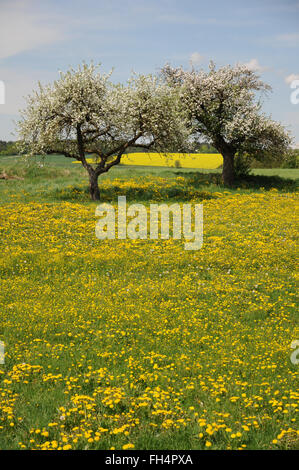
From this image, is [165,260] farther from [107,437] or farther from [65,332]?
[107,437]

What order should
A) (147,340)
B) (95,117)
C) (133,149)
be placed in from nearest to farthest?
(147,340) → (95,117) → (133,149)

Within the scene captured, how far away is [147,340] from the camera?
33.7ft

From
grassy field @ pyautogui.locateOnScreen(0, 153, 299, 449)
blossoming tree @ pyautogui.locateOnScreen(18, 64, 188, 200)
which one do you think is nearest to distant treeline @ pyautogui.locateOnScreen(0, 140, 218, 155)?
blossoming tree @ pyautogui.locateOnScreen(18, 64, 188, 200)

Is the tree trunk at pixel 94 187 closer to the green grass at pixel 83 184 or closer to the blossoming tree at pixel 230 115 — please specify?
the green grass at pixel 83 184

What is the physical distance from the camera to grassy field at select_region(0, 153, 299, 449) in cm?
702

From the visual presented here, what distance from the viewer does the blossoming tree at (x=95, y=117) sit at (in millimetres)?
29703

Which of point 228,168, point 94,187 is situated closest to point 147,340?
point 94,187

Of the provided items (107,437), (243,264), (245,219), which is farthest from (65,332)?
(245,219)

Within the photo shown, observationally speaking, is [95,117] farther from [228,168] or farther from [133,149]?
[228,168]

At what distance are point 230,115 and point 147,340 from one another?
105 feet

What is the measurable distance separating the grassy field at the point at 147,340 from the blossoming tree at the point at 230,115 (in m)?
18.1

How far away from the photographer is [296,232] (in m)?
21.4

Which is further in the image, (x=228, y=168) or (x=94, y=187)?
(x=228, y=168)

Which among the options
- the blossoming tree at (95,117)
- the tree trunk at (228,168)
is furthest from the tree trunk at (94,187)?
the tree trunk at (228,168)
